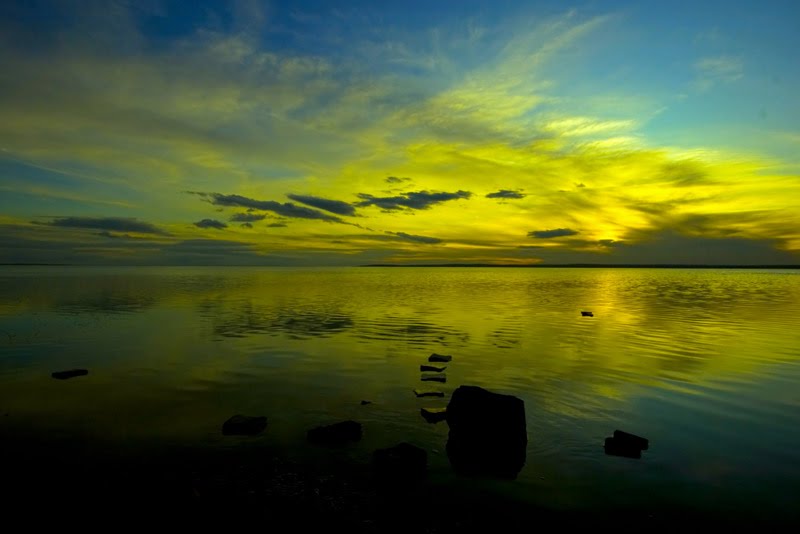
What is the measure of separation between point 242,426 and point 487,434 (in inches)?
339

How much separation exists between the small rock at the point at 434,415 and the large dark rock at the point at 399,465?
4306 mm

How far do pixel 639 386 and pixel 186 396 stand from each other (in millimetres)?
22398

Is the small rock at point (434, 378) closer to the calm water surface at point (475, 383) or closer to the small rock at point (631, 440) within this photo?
the calm water surface at point (475, 383)

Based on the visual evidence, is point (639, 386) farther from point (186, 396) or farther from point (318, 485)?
point (186, 396)

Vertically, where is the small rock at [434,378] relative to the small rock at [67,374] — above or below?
above

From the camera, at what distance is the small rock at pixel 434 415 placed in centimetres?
1861

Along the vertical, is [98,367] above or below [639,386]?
below

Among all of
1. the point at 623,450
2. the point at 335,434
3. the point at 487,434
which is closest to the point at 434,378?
the point at 335,434

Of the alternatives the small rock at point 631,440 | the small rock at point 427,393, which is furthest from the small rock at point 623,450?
the small rock at point 427,393

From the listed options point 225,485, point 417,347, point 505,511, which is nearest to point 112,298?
point 417,347

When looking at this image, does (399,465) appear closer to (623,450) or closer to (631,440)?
(623,450)

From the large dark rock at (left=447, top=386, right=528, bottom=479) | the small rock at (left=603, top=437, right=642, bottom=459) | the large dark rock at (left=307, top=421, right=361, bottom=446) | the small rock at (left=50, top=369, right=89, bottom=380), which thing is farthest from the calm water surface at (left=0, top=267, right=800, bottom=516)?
the small rock at (left=50, top=369, right=89, bottom=380)

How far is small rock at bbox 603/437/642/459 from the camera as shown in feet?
50.4

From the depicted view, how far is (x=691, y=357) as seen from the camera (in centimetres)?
3167
